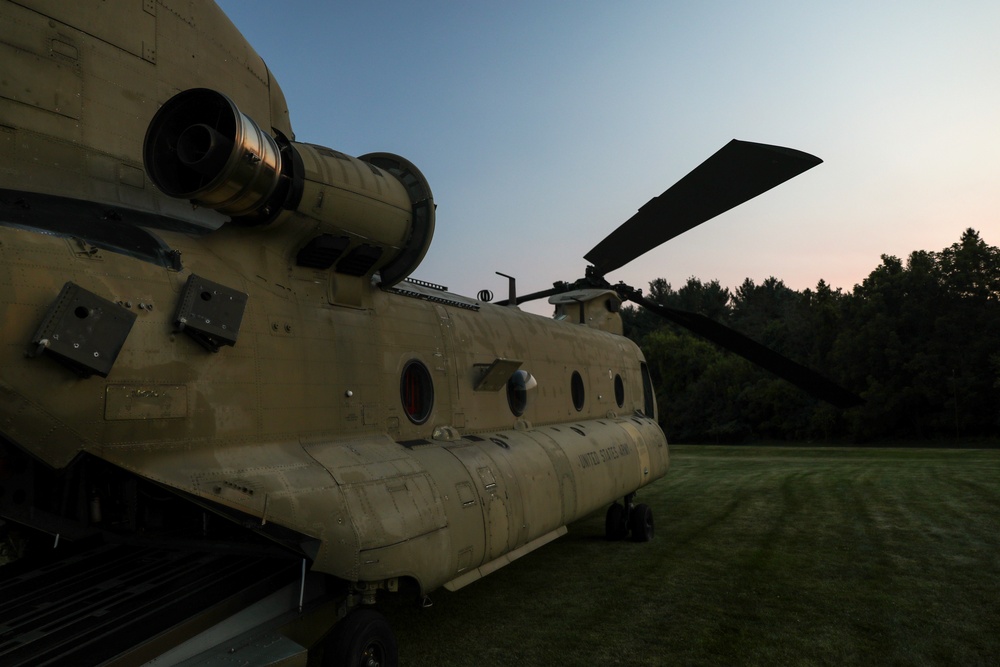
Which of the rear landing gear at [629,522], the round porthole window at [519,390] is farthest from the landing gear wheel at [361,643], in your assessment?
the rear landing gear at [629,522]

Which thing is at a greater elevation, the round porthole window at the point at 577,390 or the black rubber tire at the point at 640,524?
the round porthole window at the point at 577,390

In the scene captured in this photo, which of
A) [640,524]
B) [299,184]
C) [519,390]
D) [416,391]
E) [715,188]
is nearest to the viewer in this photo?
[299,184]

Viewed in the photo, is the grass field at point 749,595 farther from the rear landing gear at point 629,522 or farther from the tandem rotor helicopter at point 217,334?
the tandem rotor helicopter at point 217,334

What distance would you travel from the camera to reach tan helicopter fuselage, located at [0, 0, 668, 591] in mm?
3678

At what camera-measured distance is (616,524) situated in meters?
10.6

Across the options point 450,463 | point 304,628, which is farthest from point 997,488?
point 304,628

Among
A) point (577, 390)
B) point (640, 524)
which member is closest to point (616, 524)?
point (640, 524)

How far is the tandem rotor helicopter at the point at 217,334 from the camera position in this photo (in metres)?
3.73

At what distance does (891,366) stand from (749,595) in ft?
130

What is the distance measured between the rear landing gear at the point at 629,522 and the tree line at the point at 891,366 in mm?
34086

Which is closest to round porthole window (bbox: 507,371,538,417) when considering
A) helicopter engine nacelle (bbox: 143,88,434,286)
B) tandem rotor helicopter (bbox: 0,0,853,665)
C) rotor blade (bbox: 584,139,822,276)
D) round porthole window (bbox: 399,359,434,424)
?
tandem rotor helicopter (bbox: 0,0,853,665)

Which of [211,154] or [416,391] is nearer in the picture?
[211,154]

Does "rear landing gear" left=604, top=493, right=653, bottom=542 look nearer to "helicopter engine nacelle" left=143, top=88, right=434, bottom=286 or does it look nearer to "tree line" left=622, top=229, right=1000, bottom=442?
"helicopter engine nacelle" left=143, top=88, right=434, bottom=286

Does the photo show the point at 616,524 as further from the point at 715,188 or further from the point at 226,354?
the point at 226,354
